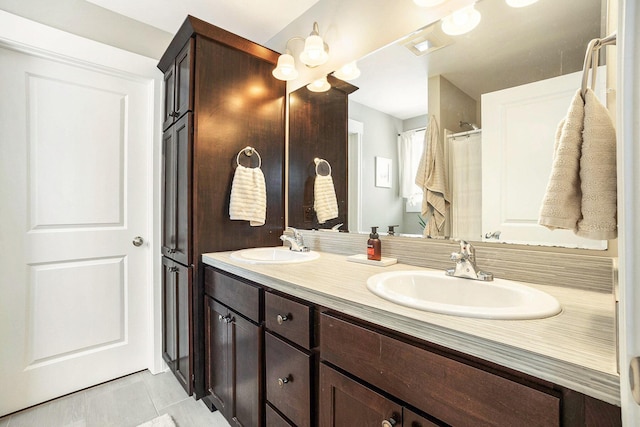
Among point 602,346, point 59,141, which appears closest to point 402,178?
point 602,346

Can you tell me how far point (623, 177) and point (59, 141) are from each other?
90.1 inches

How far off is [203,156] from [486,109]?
1.32 metres

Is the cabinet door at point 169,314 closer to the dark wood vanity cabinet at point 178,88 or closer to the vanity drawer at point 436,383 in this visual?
the dark wood vanity cabinet at point 178,88

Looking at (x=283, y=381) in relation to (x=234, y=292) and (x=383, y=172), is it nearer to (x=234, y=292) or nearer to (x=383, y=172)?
(x=234, y=292)

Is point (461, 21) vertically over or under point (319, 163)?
over

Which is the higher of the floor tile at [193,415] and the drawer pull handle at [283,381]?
the drawer pull handle at [283,381]

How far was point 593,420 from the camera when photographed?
461mm

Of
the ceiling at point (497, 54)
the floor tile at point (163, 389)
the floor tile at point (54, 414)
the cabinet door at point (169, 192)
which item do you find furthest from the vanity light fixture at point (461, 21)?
→ the floor tile at point (54, 414)

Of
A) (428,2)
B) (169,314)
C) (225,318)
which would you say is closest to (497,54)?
(428,2)

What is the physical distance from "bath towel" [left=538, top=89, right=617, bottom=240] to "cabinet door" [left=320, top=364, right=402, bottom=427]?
1.76 feet

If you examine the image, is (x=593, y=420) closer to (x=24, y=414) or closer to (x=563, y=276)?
(x=563, y=276)

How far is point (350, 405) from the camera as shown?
79cm

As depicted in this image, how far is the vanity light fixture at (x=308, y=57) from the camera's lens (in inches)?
62.7

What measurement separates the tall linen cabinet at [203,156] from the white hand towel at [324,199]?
10.1 inches
